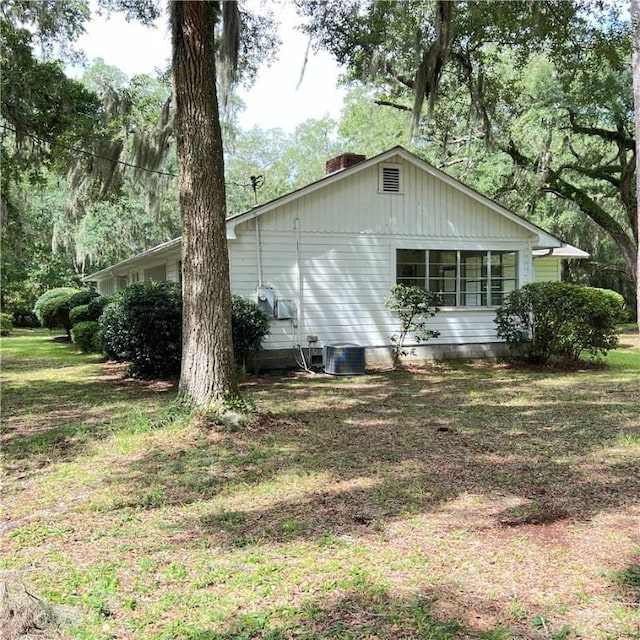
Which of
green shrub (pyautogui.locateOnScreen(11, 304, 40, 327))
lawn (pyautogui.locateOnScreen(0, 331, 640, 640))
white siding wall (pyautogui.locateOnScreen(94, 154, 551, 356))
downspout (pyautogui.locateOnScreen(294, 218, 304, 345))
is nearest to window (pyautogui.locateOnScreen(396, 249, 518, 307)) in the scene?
white siding wall (pyautogui.locateOnScreen(94, 154, 551, 356))

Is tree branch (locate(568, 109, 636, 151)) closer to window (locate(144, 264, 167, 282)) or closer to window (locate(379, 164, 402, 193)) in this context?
window (locate(379, 164, 402, 193))

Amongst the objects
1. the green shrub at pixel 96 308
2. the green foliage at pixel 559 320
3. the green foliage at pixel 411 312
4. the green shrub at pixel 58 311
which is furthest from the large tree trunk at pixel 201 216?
the green shrub at pixel 58 311

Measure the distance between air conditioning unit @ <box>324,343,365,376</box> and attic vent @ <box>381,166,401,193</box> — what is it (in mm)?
3565

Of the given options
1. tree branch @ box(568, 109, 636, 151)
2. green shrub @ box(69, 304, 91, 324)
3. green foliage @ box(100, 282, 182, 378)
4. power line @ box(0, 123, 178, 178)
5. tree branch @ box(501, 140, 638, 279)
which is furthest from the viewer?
tree branch @ box(501, 140, 638, 279)

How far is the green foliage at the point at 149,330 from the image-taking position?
9719 millimetres

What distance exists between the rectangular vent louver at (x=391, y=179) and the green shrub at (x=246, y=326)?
3952 mm

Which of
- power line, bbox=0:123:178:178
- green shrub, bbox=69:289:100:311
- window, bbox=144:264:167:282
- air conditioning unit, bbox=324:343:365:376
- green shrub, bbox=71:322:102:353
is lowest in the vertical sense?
air conditioning unit, bbox=324:343:365:376

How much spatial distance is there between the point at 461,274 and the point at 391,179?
2.64 metres

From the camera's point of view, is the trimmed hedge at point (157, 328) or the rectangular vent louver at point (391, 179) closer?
the trimmed hedge at point (157, 328)

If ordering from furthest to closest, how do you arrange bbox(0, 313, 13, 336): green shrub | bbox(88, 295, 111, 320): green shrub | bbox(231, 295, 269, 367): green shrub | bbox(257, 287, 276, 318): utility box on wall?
bbox(0, 313, 13, 336): green shrub, bbox(88, 295, 111, 320): green shrub, bbox(257, 287, 276, 318): utility box on wall, bbox(231, 295, 269, 367): green shrub

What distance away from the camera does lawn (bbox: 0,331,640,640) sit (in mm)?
2633

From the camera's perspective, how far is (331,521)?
3750 mm

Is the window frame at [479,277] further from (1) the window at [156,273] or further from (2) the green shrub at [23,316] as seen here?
(2) the green shrub at [23,316]

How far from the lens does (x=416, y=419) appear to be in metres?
6.91
